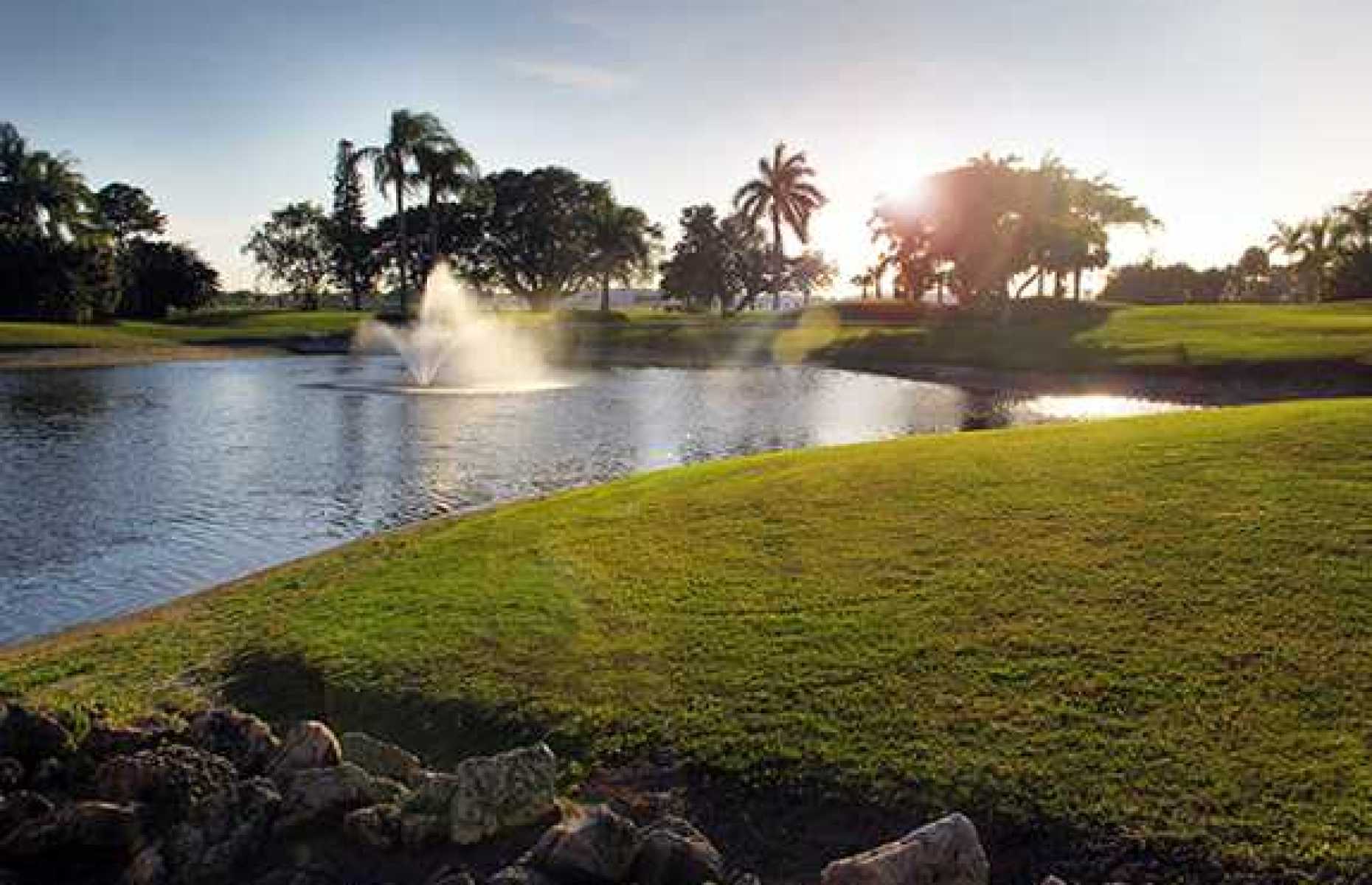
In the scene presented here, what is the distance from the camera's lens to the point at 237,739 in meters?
7.97

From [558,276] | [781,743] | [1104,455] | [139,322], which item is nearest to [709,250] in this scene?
[558,276]

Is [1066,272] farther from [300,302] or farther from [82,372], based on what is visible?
[300,302]

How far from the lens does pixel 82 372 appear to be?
2336 inches

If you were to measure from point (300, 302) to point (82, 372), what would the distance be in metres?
91.2

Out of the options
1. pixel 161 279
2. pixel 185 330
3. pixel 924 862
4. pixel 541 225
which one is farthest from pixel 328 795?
pixel 541 225

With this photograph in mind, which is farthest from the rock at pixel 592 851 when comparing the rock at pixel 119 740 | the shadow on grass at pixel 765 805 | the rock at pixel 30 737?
the rock at pixel 30 737

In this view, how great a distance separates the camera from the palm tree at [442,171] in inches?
3868

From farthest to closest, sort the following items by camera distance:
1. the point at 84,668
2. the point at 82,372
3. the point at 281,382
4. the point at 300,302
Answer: the point at 300,302 → the point at 82,372 → the point at 281,382 → the point at 84,668

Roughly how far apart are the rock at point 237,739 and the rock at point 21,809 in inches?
42.9

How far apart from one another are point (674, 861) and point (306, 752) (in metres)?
3.18

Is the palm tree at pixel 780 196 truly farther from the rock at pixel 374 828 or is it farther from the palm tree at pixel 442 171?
the rock at pixel 374 828

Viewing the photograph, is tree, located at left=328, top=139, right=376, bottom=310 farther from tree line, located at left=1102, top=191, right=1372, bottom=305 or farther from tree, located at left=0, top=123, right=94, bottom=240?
tree line, located at left=1102, top=191, right=1372, bottom=305

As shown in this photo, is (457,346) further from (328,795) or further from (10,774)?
(328,795)

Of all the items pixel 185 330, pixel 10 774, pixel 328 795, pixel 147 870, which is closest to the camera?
pixel 147 870
